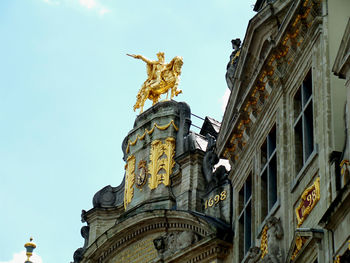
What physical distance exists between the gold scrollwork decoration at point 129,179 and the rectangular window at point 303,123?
11013 millimetres

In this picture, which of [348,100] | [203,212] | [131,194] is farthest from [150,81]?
[348,100]

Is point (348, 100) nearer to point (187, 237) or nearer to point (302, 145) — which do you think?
point (302, 145)

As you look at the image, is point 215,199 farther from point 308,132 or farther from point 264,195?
point 308,132

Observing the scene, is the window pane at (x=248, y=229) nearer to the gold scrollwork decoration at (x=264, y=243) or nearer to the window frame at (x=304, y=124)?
the gold scrollwork decoration at (x=264, y=243)

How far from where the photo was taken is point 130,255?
33219 millimetres

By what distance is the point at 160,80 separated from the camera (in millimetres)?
36250

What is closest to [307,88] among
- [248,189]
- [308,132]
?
[308,132]

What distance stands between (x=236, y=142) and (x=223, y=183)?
8.79 ft

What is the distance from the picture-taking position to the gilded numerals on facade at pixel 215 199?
30495 millimetres

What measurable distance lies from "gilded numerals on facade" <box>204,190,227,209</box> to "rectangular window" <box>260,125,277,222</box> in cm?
419

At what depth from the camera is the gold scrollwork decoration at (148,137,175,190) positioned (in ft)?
111

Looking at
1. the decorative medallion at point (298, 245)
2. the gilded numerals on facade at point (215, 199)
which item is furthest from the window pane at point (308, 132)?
the gilded numerals on facade at point (215, 199)

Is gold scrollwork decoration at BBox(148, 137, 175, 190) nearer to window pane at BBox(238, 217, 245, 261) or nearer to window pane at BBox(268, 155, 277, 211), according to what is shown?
window pane at BBox(238, 217, 245, 261)

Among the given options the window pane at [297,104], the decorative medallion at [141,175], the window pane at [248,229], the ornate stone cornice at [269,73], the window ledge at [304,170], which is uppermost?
the decorative medallion at [141,175]
